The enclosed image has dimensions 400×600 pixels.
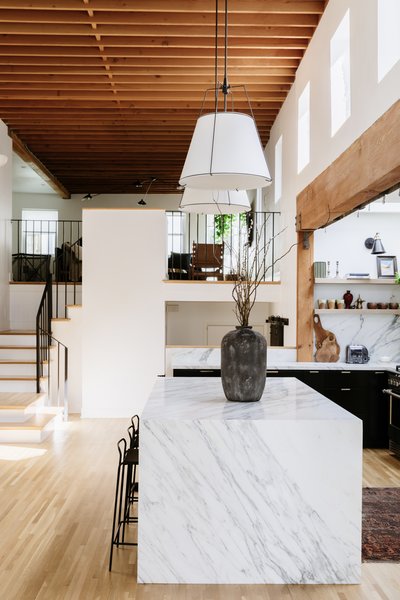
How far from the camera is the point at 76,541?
4430mm

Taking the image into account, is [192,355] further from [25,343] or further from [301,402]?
[301,402]

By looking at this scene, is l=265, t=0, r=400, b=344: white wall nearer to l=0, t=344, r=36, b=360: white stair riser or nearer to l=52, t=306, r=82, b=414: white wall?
l=52, t=306, r=82, b=414: white wall

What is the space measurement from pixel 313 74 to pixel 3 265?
5.91 m

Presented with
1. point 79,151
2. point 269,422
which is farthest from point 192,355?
point 79,151

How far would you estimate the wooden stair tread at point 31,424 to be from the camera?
770 centimetres

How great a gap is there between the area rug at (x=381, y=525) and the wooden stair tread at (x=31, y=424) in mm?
4040

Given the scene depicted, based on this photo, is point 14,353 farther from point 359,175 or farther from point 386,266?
point 359,175

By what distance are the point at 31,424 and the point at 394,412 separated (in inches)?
169

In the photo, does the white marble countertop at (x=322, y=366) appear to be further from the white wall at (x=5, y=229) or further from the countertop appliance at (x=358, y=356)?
the white wall at (x=5, y=229)

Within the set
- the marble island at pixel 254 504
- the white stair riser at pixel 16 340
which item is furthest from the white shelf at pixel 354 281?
the white stair riser at pixel 16 340

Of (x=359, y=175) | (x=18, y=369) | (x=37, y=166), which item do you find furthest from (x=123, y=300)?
(x=359, y=175)

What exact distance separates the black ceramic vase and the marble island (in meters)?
0.44

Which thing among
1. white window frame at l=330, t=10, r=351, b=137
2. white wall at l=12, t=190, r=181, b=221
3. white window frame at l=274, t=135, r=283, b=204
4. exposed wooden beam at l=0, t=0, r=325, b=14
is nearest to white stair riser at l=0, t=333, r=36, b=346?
white window frame at l=274, t=135, r=283, b=204

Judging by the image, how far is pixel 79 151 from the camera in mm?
→ 12750
